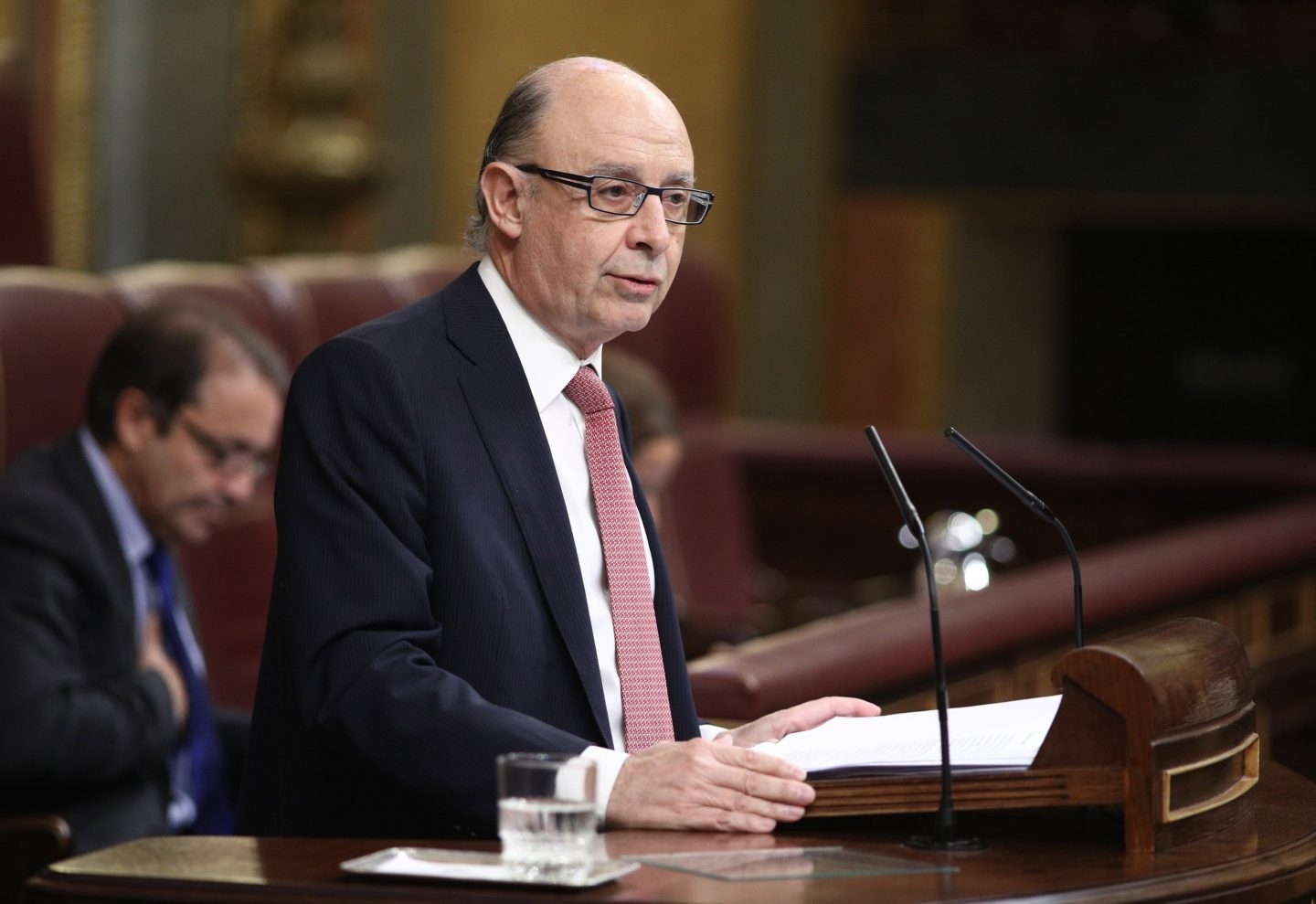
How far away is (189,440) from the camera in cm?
314

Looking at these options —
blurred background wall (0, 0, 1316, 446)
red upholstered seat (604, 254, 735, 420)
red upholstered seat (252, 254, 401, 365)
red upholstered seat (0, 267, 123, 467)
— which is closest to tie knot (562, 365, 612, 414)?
red upholstered seat (0, 267, 123, 467)

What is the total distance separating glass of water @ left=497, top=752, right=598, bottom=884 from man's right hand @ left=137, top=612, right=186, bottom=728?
5.22 ft

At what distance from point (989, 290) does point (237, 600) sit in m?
5.28

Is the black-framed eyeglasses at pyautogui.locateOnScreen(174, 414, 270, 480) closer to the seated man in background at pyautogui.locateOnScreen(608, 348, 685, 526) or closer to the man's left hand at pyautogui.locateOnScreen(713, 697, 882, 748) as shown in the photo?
the seated man in background at pyautogui.locateOnScreen(608, 348, 685, 526)

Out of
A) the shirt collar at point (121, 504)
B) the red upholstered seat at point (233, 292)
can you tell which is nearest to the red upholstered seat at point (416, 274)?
the red upholstered seat at point (233, 292)

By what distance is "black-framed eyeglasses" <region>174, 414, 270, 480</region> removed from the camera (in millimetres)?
3146

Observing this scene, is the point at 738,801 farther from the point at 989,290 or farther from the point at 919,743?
the point at 989,290

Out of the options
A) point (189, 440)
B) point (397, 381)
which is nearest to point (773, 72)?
point (189, 440)

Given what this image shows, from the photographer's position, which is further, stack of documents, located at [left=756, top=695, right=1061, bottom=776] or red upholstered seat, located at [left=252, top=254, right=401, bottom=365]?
red upholstered seat, located at [left=252, top=254, right=401, bottom=365]

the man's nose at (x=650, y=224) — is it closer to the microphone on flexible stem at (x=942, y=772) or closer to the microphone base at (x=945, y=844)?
the microphone on flexible stem at (x=942, y=772)

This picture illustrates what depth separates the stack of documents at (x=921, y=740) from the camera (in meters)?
1.66

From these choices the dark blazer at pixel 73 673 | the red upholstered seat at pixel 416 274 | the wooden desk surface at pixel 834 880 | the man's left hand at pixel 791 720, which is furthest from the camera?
the red upholstered seat at pixel 416 274

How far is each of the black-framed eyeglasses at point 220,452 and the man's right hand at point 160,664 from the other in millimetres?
255

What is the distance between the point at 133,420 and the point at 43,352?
422 millimetres
